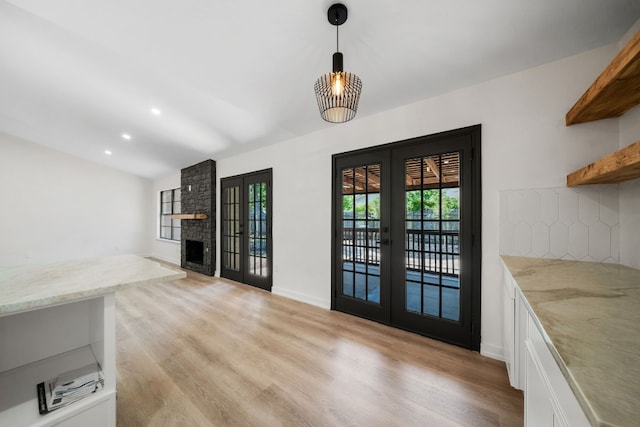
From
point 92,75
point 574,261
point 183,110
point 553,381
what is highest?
point 92,75

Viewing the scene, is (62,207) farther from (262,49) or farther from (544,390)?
(544,390)

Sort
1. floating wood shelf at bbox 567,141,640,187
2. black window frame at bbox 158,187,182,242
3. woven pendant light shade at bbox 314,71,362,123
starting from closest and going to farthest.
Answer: floating wood shelf at bbox 567,141,640,187 < woven pendant light shade at bbox 314,71,362,123 < black window frame at bbox 158,187,182,242

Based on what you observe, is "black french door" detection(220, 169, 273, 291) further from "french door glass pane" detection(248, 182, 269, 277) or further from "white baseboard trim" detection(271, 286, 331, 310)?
"white baseboard trim" detection(271, 286, 331, 310)

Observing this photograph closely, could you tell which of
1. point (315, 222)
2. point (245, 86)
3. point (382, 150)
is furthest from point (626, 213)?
point (245, 86)

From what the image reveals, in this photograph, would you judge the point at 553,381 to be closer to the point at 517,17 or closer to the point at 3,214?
the point at 517,17

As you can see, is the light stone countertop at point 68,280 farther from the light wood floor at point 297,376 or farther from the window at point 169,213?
the window at point 169,213

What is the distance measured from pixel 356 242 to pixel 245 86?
217 cm

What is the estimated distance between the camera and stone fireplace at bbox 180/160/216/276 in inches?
203

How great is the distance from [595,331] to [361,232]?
7.43ft

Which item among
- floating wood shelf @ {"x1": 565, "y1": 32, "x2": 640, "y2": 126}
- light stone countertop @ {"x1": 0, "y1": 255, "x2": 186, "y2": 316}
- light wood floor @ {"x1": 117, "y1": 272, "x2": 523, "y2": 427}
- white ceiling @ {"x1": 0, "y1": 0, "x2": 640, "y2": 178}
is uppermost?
white ceiling @ {"x1": 0, "y1": 0, "x2": 640, "y2": 178}

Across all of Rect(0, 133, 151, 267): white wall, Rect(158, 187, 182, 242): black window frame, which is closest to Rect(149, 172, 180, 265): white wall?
Rect(158, 187, 182, 242): black window frame

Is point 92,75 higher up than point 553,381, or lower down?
higher up

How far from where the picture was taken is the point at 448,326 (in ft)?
7.54

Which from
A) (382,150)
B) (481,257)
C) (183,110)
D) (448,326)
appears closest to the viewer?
(481,257)
